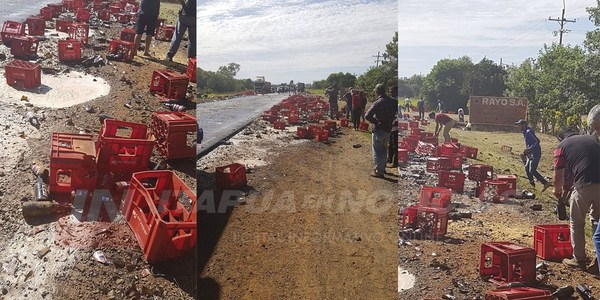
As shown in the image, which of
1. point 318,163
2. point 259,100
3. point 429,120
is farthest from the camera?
point 429,120

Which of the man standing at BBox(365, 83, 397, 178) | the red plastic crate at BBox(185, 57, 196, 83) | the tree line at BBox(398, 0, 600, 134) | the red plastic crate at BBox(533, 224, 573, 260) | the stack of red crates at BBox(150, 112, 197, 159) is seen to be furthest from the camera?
the red plastic crate at BBox(185, 57, 196, 83)

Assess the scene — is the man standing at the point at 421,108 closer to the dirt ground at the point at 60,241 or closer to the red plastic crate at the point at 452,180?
the red plastic crate at the point at 452,180

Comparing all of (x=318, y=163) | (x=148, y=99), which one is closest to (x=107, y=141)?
(x=148, y=99)

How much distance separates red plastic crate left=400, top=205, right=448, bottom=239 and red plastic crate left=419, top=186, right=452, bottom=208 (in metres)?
0.04

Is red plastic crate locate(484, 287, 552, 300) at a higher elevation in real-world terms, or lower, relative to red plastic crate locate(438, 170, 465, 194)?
lower

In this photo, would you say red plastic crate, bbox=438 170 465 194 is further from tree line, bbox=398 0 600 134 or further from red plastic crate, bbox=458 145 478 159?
tree line, bbox=398 0 600 134

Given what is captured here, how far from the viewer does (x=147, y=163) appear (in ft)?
10.9

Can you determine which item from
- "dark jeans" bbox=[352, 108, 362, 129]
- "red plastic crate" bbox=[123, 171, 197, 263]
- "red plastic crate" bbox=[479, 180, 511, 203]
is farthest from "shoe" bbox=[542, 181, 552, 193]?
"red plastic crate" bbox=[123, 171, 197, 263]

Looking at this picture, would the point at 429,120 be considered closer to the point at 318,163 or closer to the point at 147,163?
the point at 318,163

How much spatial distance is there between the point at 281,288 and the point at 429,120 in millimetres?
1554

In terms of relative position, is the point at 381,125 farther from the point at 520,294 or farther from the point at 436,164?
the point at 520,294

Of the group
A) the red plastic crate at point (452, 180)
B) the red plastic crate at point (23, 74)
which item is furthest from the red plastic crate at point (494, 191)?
the red plastic crate at point (23, 74)

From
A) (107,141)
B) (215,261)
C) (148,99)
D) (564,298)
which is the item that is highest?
(148,99)

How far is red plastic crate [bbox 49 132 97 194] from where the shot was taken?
3008 mm
